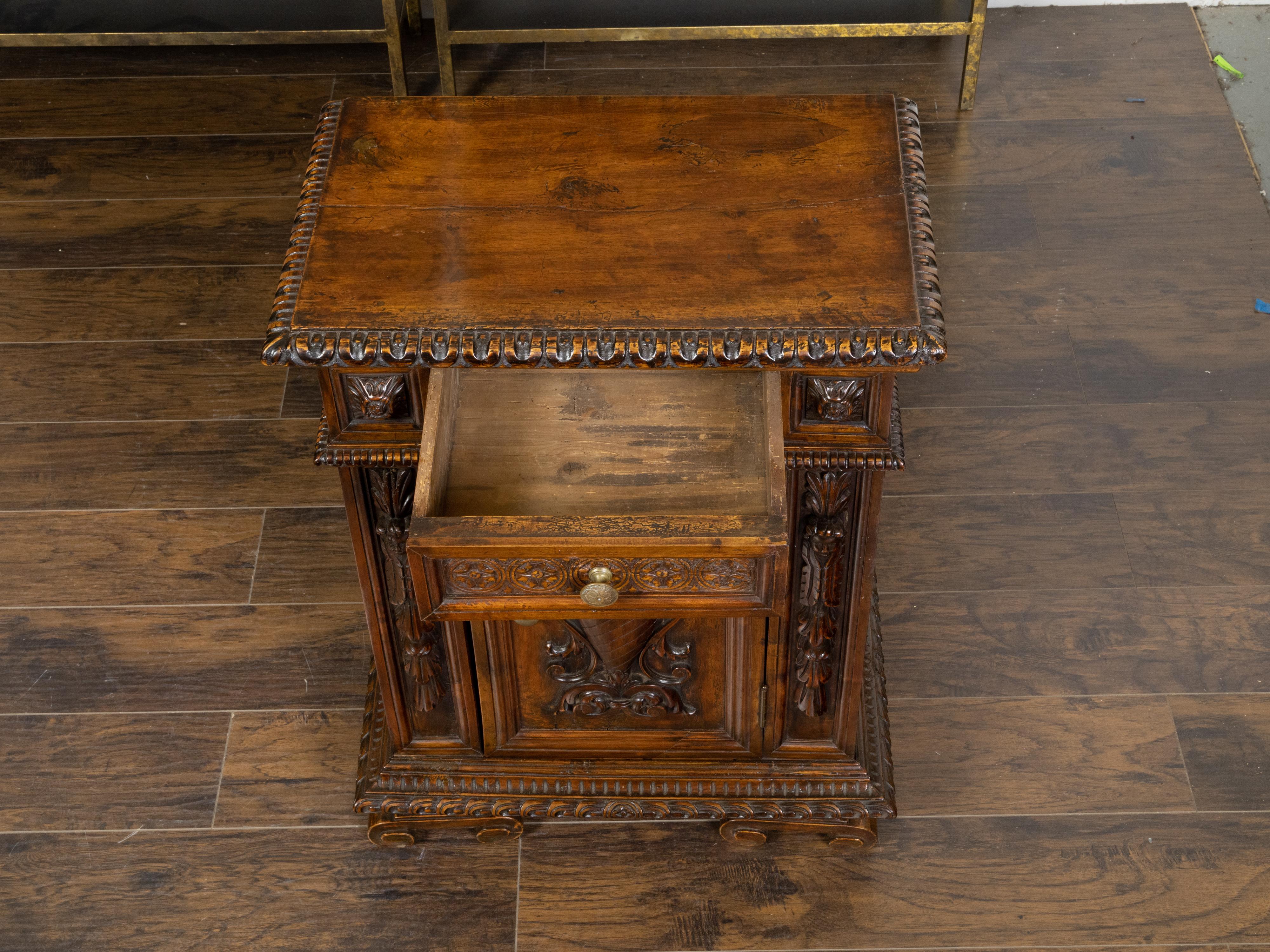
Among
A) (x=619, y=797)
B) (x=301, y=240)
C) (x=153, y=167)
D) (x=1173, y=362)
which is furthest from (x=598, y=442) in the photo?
(x=153, y=167)

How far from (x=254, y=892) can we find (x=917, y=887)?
33.0 inches

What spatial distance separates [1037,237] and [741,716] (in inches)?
52.6

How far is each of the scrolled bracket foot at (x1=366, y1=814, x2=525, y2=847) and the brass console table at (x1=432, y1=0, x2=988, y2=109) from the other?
1.62m

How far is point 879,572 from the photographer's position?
2080mm

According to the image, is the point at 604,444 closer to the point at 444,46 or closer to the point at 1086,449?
the point at 1086,449

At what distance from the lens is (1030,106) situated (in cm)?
285

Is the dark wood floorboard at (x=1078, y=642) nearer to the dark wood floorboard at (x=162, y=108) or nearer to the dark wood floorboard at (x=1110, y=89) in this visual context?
the dark wood floorboard at (x=1110, y=89)

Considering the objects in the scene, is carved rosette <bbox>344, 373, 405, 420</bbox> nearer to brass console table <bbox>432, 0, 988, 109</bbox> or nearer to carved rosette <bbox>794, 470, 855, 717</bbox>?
carved rosette <bbox>794, 470, 855, 717</bbox>

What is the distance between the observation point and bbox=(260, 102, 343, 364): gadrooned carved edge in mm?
1290

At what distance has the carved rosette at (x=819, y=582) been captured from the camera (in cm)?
147

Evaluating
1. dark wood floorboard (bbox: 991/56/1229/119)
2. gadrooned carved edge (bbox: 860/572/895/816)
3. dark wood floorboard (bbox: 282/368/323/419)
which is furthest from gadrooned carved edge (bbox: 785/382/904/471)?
dark wood floorboard (bbox: 991/56/1229/119)

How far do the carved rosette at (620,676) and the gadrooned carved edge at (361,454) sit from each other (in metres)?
0.27

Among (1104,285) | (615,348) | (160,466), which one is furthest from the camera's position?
(1104,285)

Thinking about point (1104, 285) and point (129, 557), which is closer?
point (129, 557)
